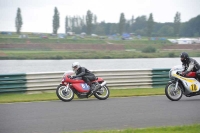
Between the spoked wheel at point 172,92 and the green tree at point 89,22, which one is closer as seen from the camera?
the spoked wheel at point 172,92

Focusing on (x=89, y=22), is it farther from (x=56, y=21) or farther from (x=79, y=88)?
(x=79, y=88)

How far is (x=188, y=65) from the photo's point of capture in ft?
41.2

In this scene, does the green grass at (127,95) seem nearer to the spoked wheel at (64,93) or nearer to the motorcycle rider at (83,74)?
the spoked wheel at (64,93)

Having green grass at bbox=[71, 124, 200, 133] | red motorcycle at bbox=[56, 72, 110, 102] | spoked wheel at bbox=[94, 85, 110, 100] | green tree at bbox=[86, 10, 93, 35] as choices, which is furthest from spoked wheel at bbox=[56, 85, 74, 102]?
green tree at bbox=[86, 10, 93, 35]

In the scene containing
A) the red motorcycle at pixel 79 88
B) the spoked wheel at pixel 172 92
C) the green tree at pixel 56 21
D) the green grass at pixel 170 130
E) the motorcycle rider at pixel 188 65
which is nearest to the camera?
the green grass at pixel 170 130

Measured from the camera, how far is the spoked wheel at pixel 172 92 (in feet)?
39.9

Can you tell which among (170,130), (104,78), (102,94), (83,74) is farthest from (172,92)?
(170,130)

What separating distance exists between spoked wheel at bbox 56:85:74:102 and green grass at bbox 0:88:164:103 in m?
0.62

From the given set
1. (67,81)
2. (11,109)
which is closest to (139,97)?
(67,81)

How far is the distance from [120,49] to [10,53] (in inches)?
234

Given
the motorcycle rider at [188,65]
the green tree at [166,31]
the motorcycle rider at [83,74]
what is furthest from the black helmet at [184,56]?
the green tree at [166,31]

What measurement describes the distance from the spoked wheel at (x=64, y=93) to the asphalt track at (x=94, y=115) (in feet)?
1.22

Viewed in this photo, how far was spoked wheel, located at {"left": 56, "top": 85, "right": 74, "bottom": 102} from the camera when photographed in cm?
1234

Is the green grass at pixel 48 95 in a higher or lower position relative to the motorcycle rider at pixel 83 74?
lower
